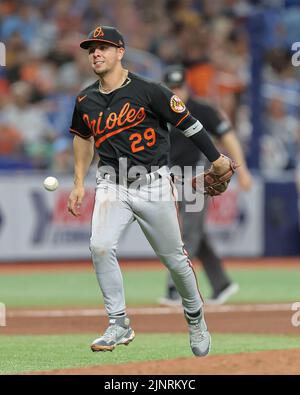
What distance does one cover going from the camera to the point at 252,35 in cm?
1784

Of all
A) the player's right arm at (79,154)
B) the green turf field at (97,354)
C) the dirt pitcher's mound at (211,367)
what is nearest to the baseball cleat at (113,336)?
the green turf field at (97,354)

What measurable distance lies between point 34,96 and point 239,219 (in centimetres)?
407

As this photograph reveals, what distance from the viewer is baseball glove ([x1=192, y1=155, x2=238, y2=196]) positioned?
757 cm

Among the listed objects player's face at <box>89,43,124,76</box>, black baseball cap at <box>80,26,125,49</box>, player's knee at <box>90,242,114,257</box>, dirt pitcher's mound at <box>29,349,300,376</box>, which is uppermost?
black baseball cap at <box>80,26,125,49</box>

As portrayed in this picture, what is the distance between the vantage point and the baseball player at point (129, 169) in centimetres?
735

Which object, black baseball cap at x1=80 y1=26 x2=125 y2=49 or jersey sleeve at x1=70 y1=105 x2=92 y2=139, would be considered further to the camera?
jersey sleeve at x1=70 y1=105 x2=92 y2=139

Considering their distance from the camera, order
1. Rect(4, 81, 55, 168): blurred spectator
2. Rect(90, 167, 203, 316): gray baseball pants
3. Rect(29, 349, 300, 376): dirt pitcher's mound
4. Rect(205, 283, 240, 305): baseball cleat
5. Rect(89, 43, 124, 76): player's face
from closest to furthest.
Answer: Rect(29, 349, 300, 376): dirt pitcher's mound < Rect(90, 167, 203, 316): gray baseball pants < Rect(89, 43, 124, 76): player's face < Rect(205, 283, 240, 305): baseball cleat < Rect(4, 81, 55, 168): blurred spectator

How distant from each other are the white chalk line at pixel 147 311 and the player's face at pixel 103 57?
3.82m

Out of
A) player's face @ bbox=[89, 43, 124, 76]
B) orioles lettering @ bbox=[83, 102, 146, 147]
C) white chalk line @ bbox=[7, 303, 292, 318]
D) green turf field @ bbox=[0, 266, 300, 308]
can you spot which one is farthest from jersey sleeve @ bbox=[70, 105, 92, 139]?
green turf field @ bbox=[0, 266, 300, 308]

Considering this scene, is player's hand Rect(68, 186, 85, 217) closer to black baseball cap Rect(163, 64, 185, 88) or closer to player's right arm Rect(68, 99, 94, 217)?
player's right arm Rect(68, 99, 94, 217)

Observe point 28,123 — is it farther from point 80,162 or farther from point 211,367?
point 211,367

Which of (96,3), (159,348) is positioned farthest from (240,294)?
(96,3)

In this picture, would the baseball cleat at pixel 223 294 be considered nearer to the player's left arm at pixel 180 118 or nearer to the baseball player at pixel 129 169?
the baseball player at pixel 129 169

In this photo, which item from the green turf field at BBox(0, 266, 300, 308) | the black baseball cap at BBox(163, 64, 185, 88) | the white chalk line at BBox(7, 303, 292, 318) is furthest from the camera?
the green turf field at BBox(0, 266, 300, 308)
